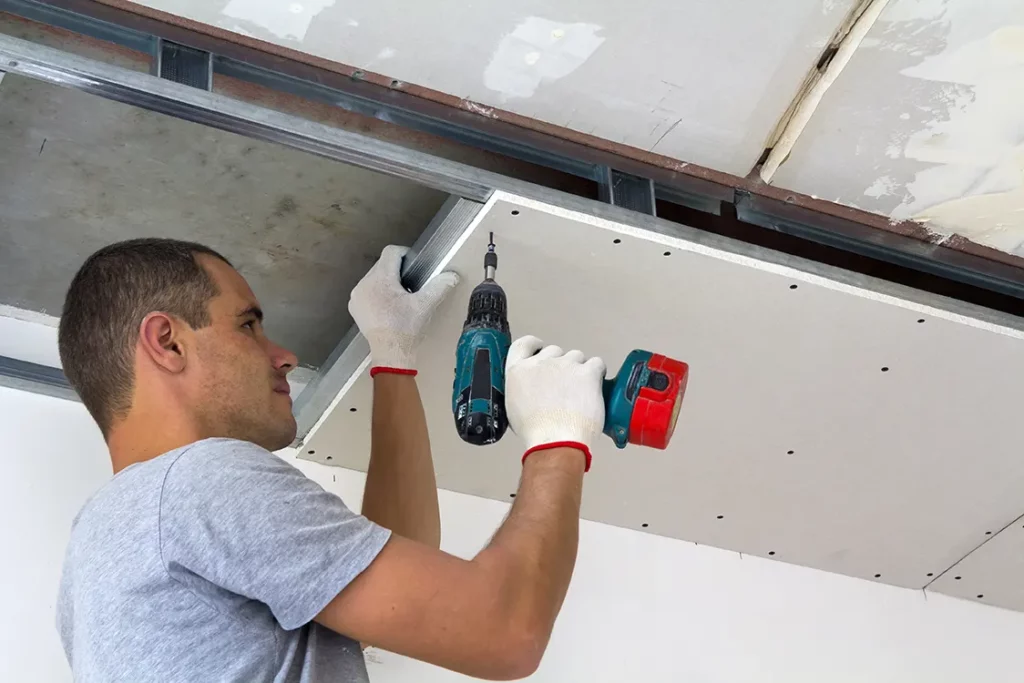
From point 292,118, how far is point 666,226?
1.84 feet

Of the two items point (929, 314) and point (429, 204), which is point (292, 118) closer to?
point (429, 204)

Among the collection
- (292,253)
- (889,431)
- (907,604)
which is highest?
(292,253)

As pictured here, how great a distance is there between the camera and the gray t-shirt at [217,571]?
1.17 metres

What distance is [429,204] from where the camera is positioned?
1835 millimetres

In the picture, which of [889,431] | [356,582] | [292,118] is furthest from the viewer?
[889,431]

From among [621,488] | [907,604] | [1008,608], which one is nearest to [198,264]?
[621,488]

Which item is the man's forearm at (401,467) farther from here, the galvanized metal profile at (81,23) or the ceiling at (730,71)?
the galvanized metal profile at (81,23)

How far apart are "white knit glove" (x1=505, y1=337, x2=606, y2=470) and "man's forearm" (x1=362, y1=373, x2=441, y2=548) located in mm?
320

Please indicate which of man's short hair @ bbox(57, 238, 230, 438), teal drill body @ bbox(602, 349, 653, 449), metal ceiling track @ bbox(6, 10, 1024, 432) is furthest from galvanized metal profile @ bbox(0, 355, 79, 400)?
teal drill body @ bbox(602, 349, 653, 449)

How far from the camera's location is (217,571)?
1.18m

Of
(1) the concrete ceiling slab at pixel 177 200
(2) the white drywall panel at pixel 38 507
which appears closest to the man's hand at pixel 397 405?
(1) the concrete ceiling slab at pixel 177 200

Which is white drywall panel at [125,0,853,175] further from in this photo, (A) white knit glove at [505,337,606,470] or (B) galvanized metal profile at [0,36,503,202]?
(A) white knit glove at [505,337,606,470]

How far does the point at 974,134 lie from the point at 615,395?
69 centimetres

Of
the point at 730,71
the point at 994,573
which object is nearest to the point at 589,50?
the point at 730,71
